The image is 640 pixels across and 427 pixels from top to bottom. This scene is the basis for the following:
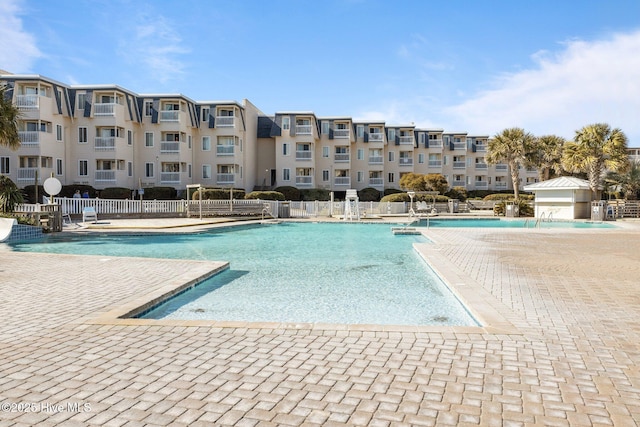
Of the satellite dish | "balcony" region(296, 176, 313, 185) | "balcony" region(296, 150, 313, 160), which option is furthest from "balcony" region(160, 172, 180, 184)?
the satellite dish

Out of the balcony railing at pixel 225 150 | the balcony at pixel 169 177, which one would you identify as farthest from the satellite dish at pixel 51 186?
the balcony railing at pixel 225 150

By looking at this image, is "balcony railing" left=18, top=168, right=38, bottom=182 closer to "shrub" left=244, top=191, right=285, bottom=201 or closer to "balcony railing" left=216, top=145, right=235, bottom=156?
"balcony railing" left=216, top=145, right=235, bottom=156

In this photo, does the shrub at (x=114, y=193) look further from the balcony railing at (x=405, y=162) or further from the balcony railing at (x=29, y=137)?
the balcony railing at (x=405, y=162)

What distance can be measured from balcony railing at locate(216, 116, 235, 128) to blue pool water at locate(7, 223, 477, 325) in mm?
26708

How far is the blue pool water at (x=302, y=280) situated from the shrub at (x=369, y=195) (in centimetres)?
2890

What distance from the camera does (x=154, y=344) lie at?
4715 millimetres

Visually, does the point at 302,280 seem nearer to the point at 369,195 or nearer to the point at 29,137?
the point at 29,137

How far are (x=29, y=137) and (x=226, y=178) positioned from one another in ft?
52.7

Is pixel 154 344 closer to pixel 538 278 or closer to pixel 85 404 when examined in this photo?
pixel 85 404

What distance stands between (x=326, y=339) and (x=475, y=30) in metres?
14.3

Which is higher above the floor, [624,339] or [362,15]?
[362,15]

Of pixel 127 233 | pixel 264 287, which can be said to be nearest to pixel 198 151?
pixel 127 233

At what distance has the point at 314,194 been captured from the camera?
44.5 m

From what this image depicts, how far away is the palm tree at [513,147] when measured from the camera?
141 feet
